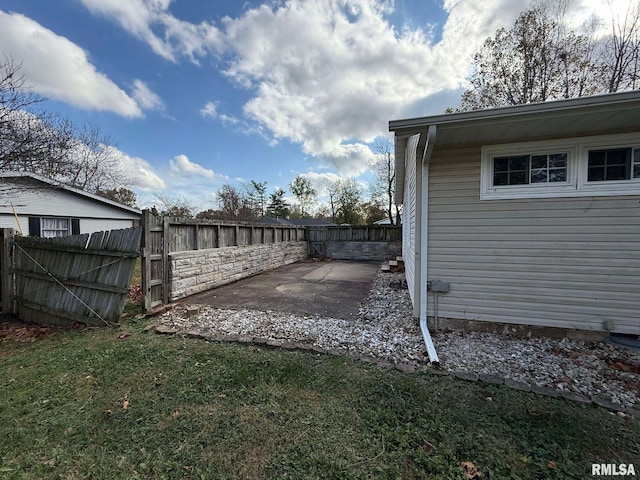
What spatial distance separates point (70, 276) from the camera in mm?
4418

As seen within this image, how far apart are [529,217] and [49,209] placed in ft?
48.0

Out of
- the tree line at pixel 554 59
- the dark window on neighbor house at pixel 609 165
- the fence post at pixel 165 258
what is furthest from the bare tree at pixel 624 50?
the fence post at pixel 165 258

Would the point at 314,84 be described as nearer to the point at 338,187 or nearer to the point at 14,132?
the point at 14,132

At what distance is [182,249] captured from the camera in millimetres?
5609

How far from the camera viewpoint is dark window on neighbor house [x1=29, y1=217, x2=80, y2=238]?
9.45m

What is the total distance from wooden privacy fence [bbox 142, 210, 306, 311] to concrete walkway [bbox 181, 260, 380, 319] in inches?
29.1

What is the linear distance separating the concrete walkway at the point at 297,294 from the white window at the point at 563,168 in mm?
3165

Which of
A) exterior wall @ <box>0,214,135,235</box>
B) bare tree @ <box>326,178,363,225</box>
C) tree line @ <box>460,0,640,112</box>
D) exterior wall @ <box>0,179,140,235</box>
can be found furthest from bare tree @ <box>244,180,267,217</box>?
tree line @ <box>460,0,640,112</box>

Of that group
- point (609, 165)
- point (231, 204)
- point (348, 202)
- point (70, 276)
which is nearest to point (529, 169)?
point (609, 165)

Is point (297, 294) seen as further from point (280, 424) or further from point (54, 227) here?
point (54, 227)

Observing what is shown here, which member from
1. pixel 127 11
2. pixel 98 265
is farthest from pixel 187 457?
pixel 127 11

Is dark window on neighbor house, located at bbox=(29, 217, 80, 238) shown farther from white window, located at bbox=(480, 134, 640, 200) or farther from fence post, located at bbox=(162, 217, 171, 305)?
white window, located at bbox=(480, 134, 640, 200)

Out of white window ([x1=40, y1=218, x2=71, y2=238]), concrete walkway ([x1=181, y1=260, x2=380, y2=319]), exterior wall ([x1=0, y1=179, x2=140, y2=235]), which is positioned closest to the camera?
concrete walkway ([x1=181, y1=260, x2=380, y2=319])

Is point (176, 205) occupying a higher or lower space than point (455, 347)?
higher
